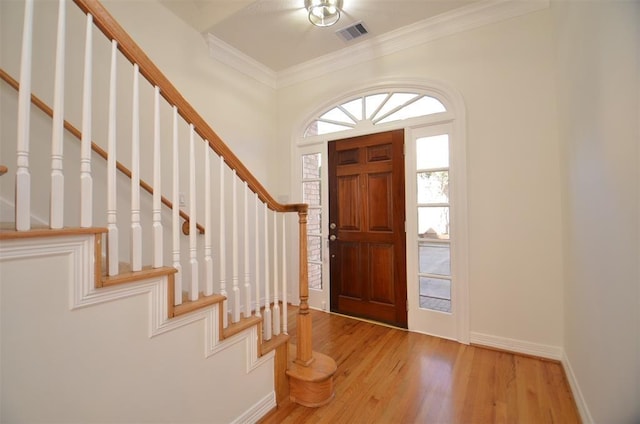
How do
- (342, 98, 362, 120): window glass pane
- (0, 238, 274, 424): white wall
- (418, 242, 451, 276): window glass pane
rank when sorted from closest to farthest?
(0, 238, 274, 424): white wall < (418, 242, 451, 276): window glass pane < (342, 98, 362, 120): window glass pane

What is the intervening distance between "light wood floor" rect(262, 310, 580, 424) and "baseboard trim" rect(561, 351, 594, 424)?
0.04 m

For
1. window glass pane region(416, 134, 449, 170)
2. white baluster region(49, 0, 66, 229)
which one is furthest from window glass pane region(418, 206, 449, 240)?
white baluster region(49, 0, 66, 229)

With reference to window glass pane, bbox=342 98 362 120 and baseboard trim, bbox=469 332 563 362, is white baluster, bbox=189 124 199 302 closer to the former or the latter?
window glass pane, bbox=342 98 362 120

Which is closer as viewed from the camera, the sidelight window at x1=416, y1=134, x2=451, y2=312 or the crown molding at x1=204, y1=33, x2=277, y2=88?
the sidelight window at x1=416, y1=134, x2=451, y2=312

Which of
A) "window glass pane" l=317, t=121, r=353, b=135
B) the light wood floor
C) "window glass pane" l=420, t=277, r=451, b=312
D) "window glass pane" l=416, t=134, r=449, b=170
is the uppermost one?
"window glass pane" l=317, t=121, r=353, b=135

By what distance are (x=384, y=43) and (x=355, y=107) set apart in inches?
27.4

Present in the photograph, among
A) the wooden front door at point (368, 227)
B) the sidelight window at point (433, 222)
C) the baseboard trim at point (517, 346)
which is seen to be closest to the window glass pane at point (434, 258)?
the sidelight window at point (433, 222)

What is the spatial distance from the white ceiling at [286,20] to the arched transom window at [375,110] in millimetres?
625

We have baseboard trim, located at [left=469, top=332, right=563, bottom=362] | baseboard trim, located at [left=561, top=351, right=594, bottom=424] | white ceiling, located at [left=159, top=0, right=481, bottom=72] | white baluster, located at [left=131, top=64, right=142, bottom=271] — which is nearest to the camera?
white baluster, located at [left=131, top=64, right=142, bottom=271]

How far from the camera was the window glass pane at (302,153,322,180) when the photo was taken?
348cm

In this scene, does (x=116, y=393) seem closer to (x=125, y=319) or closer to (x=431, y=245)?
(x=125, y=319)

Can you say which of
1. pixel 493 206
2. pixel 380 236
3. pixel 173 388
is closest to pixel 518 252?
pixel 493 206

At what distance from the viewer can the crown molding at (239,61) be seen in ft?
9.91

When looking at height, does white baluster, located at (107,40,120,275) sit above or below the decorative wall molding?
above
